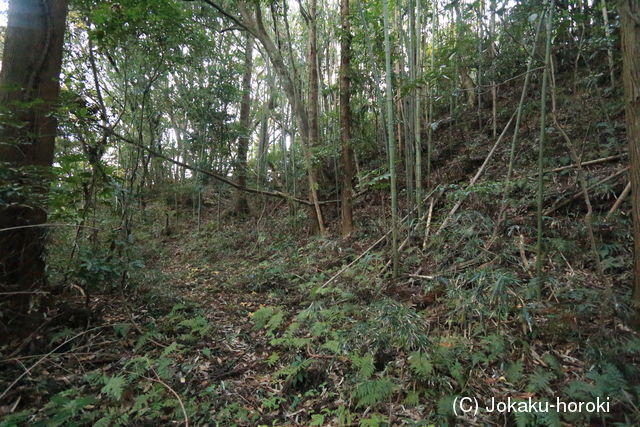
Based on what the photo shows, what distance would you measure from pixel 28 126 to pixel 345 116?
13.0 ft

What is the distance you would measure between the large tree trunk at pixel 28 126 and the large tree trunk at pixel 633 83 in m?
3.96

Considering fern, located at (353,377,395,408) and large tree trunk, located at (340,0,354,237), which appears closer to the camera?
fern, located at (353,377,395,408)

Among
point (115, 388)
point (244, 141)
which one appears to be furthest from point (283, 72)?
point (115, 388)

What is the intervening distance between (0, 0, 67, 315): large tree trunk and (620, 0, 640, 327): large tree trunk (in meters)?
3.96

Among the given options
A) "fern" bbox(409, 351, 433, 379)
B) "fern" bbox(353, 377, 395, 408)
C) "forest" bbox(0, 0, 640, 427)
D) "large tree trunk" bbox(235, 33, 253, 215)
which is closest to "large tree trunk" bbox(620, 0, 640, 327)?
"forest" bbox(0, 0, 640, 427)

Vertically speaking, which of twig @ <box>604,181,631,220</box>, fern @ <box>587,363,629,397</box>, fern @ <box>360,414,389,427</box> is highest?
twig @ <box>604,181,631,220</box>

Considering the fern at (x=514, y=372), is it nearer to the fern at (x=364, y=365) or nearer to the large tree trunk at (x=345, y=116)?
the fern at (x=364, y=365)

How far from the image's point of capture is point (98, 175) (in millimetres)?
3174

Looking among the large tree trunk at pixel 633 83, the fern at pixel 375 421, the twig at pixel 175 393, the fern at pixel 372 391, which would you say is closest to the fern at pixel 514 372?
the fern at pixel 372 391

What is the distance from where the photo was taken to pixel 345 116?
211 inches

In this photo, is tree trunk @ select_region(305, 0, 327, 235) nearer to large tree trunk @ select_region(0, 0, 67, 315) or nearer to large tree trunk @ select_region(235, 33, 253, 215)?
large tree trunk @ select_region(235, 33, 253, 215)

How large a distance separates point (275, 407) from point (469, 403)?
1.20 meters

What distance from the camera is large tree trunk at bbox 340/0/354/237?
513 cm

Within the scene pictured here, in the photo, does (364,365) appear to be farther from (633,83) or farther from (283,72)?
(283,72)
